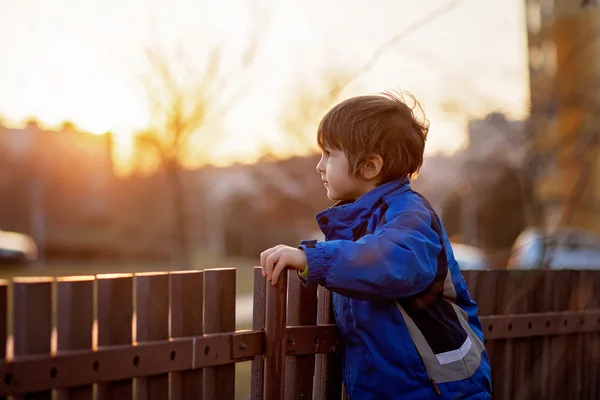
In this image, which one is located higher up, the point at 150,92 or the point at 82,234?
the point at 150,92

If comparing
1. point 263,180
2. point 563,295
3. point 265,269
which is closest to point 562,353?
point 563,295

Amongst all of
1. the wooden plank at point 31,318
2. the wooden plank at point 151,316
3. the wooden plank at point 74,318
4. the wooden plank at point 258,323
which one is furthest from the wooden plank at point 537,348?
the wooden plank at point 31,318

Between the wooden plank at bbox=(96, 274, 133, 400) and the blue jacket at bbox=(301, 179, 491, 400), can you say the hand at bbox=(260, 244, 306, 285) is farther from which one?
the wooden plank at bbox=(96, 274, 133, 400)

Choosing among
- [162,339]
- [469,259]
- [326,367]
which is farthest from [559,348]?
[469,259]

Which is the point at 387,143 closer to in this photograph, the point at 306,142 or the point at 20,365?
the point at 20,365

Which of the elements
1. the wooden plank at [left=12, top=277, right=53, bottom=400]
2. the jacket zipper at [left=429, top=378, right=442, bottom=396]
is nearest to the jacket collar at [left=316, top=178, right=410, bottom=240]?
the jacket zipper at [left=429, top=378, right=442, bottom=396]

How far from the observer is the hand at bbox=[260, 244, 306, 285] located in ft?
6.84

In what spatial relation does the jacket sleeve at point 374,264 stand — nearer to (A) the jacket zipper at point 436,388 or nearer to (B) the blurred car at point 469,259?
(A) the jacket zipper at point 436,388

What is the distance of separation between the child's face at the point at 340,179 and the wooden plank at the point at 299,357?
0.40 m

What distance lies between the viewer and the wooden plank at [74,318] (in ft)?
6.63

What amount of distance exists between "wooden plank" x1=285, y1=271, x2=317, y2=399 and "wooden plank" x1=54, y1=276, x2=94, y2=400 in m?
0.81

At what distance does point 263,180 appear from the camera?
24.3m

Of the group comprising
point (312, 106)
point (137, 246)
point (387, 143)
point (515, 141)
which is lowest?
point (137, 246)

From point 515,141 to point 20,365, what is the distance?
203 inches
